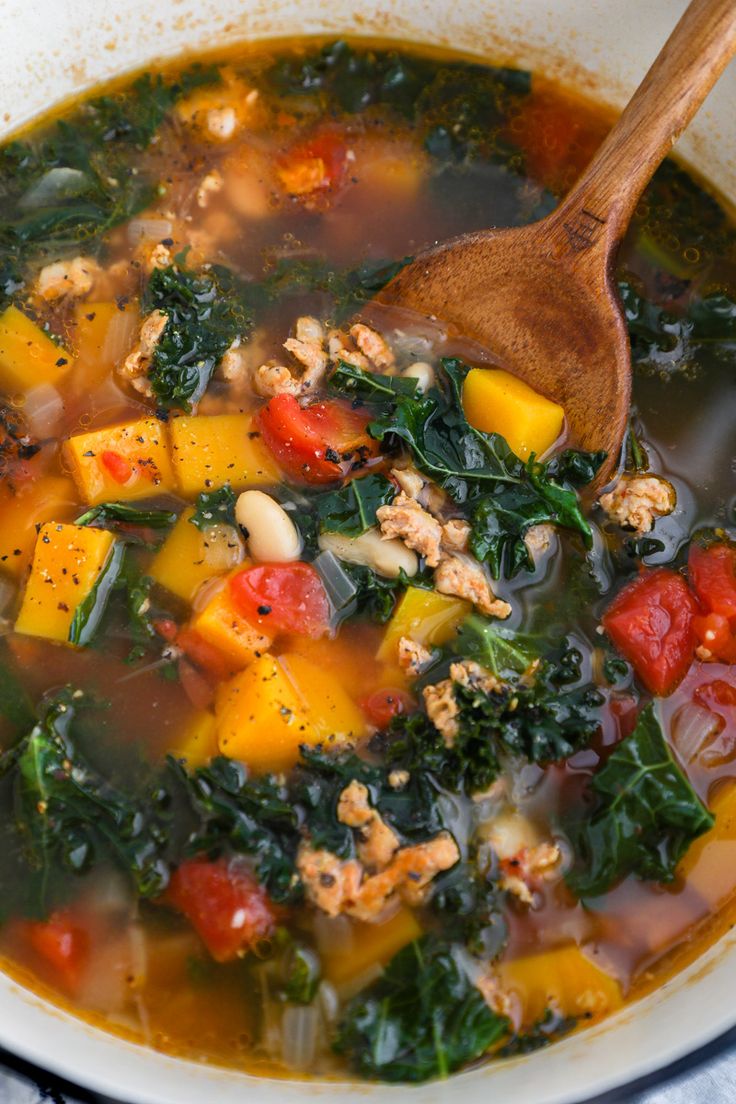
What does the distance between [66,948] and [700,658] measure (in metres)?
2.41

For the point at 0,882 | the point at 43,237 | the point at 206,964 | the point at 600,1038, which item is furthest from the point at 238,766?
the point at 43,237

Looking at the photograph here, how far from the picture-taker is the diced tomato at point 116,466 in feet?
13.2

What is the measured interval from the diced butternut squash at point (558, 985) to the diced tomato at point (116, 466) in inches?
87.8

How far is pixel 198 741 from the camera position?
367 cm

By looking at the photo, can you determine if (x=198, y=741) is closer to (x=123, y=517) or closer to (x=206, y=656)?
(x=206, y=656)

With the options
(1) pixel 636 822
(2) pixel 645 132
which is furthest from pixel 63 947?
(2) pixel 645 132

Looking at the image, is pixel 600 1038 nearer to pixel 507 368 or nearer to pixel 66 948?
pixel 66 948

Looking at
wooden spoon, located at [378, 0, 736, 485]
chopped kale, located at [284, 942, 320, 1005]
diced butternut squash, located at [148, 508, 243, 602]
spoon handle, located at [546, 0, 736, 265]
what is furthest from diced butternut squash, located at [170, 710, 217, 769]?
spoon handle, located at [546, 0, 736, 265]

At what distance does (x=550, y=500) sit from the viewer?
3.95m

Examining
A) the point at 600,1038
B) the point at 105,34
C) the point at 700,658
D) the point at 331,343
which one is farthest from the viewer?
the point at 105,34

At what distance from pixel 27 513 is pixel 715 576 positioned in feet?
8.55

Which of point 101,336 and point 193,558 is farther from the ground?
point 101,336

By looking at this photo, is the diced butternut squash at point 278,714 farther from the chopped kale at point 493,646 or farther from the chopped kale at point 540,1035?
the chopped kale at point 540,1035

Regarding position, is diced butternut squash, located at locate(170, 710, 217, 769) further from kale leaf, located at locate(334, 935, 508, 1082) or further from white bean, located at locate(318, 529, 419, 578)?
kale leaf, located at locate(334, 935, 508, 1082)
